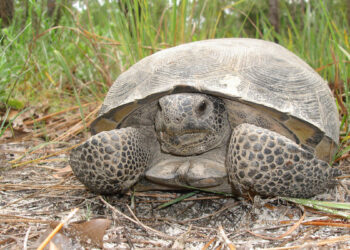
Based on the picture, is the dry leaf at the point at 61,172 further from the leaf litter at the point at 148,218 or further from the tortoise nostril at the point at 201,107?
the tortoise nostril at the point at 201,107

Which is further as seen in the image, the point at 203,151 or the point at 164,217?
the point at 203,151

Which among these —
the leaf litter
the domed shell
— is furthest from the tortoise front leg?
the domed shell

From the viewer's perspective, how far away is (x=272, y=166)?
1.69 metres

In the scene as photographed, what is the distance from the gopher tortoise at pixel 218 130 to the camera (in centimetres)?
174

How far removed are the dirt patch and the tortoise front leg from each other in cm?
11

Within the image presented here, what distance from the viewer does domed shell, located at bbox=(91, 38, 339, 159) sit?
1.91 m

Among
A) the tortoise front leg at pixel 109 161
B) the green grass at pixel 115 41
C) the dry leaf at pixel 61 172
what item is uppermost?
the green grass at pixel 115 41

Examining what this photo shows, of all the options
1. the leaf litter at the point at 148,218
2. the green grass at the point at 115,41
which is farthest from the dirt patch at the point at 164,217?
the green grass at the point at 115,41

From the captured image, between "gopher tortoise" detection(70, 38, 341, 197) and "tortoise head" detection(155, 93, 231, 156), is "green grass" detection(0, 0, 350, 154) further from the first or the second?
"tortoise head" detection(155, 93, 231, 156)

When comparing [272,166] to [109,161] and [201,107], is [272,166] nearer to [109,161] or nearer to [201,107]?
[201,107]

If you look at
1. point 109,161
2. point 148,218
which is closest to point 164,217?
point 148,218

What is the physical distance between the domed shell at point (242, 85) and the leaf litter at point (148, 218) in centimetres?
46

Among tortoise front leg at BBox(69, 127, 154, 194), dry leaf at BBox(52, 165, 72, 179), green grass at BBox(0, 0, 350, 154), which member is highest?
green grass at BBox(0, 0, 350, 154)

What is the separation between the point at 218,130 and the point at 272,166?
45 centimetres
